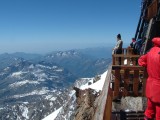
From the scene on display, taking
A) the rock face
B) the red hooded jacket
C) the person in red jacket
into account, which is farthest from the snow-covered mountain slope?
the red hooded jacket

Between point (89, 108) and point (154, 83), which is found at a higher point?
point (154, 83)

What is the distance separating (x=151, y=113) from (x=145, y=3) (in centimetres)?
2224

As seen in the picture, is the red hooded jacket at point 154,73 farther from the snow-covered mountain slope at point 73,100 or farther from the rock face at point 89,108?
the snow-covered mountain slope at point 73,100

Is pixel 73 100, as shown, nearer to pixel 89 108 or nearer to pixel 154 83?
pixel 89 108

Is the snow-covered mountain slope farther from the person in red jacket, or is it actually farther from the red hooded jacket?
the red hooded jacket

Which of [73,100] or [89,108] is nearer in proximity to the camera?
[89,108]

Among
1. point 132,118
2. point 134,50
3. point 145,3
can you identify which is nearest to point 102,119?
point 132,118

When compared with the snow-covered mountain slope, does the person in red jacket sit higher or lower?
higher

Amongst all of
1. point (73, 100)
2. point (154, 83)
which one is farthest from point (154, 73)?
point (73, 100)

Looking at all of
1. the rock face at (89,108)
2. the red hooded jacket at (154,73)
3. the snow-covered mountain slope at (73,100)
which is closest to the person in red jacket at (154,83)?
the red hooded jacket at (154,73)

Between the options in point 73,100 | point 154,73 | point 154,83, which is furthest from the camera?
point 73,100

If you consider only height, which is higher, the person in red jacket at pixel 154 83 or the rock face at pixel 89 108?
the person in red jacket at pixel 154 83

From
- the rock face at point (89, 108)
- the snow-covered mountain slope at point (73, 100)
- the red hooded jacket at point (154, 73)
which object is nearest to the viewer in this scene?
the red hooded jacket at point (154, 73)

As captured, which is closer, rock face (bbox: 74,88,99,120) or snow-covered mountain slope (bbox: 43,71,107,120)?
rock face (bbox: 74,88,99,120)
